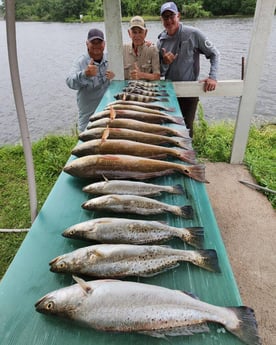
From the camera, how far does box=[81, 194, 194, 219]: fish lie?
2051 millimetres

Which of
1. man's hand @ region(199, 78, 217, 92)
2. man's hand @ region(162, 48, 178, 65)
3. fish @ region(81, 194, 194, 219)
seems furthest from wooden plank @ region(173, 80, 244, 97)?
fish @ region(81, 194, 194, 219)

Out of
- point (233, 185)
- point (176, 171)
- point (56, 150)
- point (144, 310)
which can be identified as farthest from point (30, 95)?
point (144, 310)

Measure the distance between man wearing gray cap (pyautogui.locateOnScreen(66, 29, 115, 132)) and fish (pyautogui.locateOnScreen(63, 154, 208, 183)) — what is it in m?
2.50

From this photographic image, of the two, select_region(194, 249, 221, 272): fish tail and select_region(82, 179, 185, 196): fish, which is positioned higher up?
select_region(82, 179, 185, 196): fish

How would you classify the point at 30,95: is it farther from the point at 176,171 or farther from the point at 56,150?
the point at 176,171

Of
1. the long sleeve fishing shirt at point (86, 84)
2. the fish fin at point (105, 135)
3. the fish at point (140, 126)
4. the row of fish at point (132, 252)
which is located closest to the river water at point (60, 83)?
the long sleeve fishing shirt at point (86, 84)

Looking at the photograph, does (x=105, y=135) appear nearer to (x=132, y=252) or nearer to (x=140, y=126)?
(x=140, y=126)

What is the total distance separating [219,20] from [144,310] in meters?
33.7

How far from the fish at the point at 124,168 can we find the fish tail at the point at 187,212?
39cm

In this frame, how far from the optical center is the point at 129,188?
2244 mm

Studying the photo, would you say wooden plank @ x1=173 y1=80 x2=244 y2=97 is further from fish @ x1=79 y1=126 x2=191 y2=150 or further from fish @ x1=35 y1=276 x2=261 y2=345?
fish @ x1=35 y1=276 x2=261 y2=345

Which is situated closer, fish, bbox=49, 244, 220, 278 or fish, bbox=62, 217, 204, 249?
fish, bbox=49, 244, 220, 278

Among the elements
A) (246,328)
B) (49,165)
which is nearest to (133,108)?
(246,328)

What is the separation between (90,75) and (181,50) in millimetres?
1601
